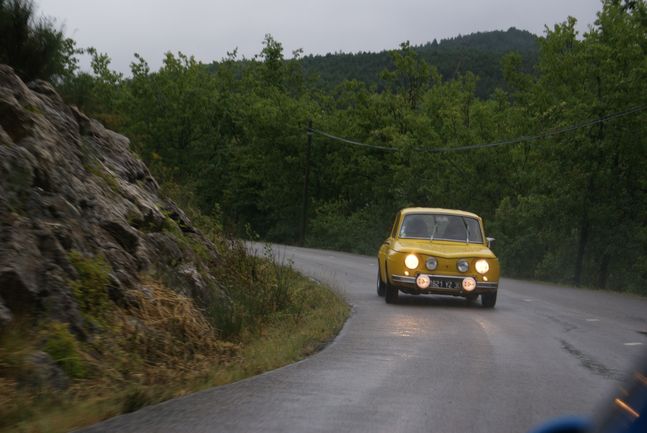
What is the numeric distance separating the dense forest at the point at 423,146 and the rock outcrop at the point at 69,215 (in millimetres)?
1983

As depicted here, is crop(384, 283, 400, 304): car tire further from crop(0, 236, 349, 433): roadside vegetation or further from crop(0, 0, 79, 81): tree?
crop(0, 0, 79, 81): tree

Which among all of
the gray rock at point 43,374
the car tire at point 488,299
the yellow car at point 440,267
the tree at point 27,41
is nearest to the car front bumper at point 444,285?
the yellow car at point 440,267

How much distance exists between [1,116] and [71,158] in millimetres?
1538

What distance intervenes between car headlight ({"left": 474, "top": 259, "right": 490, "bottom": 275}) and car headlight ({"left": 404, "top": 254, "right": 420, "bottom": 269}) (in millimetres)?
1031

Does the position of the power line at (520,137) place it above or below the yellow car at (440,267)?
above

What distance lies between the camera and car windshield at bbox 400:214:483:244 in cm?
1709

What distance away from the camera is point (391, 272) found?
1603cm

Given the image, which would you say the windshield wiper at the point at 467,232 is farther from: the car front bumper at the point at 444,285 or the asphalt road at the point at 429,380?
the asphalt road at the point at 429,380

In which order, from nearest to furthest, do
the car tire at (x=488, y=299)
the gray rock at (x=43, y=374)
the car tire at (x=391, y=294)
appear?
the gray rock at (x=43, y=374)
the car tire at (x=488, y=299)
the car tire at (x=391, y=294)

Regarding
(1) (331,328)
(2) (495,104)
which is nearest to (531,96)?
(2) (495,104)

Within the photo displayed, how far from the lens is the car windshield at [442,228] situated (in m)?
17.1

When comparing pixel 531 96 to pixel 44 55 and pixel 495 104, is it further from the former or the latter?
pixel 44 55

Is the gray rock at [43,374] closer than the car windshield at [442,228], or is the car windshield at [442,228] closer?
the gray rock at [43,374]

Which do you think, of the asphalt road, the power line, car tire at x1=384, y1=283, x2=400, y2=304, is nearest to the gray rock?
the asphalt road
